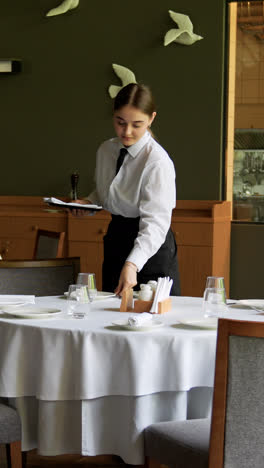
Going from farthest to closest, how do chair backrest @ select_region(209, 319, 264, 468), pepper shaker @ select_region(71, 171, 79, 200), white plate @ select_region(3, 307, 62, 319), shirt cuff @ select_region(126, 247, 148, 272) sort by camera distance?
pepper shaker @ select_region(71, 171, 79, 200) → shirt cuff @ select_region(126, 247, 148, 272) → white plate @ select_region(3, 307, 62, 319) → chair backrest @ select_region(209, 319, 264, 468)

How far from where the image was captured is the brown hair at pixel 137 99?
10.4ft

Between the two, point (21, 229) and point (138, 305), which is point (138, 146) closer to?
point (138, 305)

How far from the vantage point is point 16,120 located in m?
6.84

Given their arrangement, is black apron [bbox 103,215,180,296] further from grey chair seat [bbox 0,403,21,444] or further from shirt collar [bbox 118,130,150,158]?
grey chair seat [bbox 0,403,21,444]

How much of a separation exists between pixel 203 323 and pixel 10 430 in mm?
732

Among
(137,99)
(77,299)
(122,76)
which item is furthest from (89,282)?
(122,76)

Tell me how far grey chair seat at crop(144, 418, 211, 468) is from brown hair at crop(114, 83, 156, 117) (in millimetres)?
1464

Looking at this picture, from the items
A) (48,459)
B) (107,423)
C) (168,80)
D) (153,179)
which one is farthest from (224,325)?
(168,80)

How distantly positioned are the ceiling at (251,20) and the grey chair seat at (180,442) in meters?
4.77

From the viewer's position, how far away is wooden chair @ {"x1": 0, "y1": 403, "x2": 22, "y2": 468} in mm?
2395

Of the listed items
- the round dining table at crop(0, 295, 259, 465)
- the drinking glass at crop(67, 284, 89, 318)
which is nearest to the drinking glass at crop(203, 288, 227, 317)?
the round dining table at crop(0, 295, 259, 465)

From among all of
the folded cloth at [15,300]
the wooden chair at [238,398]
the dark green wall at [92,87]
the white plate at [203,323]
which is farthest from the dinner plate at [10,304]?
the dark green wall at [92,87]

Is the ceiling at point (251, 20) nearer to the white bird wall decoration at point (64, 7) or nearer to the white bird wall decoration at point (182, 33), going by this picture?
the white bird wall decoration at point (182, 33)

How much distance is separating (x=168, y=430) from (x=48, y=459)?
4.31ft
